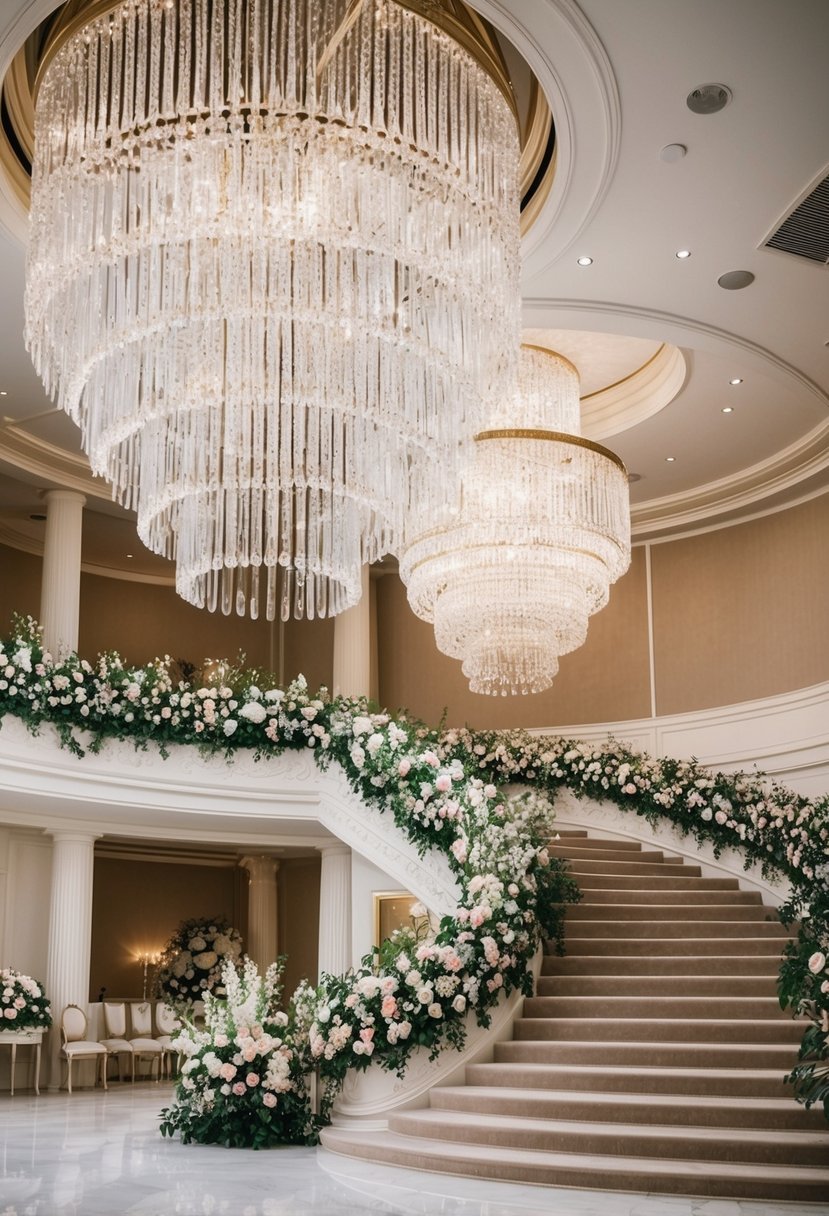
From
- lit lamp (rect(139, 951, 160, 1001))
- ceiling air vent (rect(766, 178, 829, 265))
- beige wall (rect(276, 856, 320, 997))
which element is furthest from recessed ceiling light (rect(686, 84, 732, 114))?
lit lamp (rect(139, 951, 160, 1001))

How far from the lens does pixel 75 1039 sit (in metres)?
13.6

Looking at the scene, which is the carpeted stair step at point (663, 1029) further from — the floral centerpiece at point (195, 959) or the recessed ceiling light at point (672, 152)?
the floral centerpiece at point (195, 959)

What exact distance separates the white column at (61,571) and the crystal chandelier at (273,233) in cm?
877

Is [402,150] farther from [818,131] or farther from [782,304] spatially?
[782,304]

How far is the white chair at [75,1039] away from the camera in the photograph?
43.8 ft

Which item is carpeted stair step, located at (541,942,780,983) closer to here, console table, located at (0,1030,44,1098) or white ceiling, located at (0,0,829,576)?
white ceiling, located at (0,0,829,576)

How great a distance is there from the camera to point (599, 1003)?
966 centimetres

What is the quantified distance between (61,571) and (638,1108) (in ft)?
32.9

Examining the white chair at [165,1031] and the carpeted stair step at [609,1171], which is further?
the white chair at [165,1031]

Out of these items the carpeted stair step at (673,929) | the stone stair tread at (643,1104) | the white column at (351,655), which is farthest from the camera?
the white column at (351,655)

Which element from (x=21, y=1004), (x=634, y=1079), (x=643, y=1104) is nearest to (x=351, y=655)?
(x=21, y=1004)

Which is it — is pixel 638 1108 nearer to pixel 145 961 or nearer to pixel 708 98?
pixel 708 98

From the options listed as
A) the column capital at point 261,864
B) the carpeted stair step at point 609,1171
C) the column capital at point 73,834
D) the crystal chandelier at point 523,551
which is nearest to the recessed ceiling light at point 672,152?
the crystal chandelier at point 523,551

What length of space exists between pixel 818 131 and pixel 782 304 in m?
2.32
